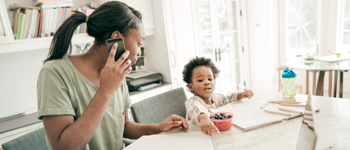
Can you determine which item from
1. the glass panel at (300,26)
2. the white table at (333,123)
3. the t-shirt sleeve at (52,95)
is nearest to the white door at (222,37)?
the glass panel at (300,26)

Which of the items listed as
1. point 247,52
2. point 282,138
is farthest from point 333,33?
point 282,138

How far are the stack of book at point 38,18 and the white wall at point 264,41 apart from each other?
324cm

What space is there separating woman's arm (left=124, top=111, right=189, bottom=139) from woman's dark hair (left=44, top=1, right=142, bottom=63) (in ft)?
1.42

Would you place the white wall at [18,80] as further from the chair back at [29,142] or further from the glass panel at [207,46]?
the glass panel at [207,46]

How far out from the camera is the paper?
0.74 metres

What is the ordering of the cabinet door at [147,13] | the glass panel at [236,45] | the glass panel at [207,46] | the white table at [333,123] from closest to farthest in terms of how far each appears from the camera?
the white table at [333,123], the cabinet door at [147,13], the glass panel at [207,46], the glass panel at [236,45]

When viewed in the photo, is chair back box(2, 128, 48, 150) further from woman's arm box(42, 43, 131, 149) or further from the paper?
the paper

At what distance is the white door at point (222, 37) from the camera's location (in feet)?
10.7

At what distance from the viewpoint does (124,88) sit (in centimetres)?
118

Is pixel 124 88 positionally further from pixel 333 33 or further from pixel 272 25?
pixel 333 33

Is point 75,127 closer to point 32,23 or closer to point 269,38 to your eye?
point 32,23

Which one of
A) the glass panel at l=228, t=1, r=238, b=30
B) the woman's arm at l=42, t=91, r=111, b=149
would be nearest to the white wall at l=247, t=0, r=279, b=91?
the glass panel at l=228, t=1, r=238, b=30

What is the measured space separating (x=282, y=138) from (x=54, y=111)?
821mm

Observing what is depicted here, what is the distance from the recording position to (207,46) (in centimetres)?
334
